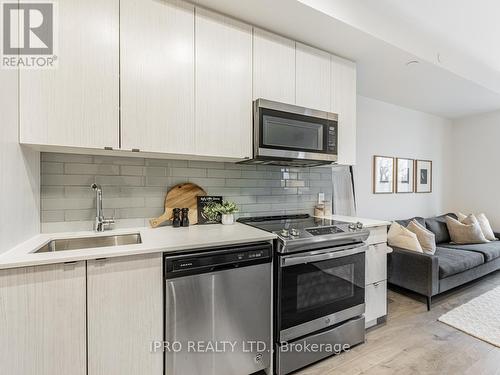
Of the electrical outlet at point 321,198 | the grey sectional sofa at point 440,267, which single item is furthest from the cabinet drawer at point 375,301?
the electrical outlet at point 321,198

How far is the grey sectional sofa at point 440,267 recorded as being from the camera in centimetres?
270

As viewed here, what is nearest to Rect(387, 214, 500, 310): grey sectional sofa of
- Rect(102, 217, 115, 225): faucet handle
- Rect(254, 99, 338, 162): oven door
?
Rect(254, 99, 338, 162): oven door

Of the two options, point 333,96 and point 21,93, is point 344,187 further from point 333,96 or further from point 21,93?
point 21,93

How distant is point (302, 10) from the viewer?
1.82 m

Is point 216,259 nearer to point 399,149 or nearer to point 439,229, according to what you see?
point 399,149

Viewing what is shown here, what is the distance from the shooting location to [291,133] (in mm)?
2119

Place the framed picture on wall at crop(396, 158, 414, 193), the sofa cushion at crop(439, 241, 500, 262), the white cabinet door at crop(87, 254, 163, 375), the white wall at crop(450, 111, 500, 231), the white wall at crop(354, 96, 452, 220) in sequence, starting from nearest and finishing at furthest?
the white cabinet door at crop(87, 254, 163, 375), the sofa cushion at crop(439, 241, 500, 262), the white wall at crop(354, 96, 452, 220), the framed picture on wall at crop(396, 158, 414, 193), the white wall at crop(450, 111, 500, 231)

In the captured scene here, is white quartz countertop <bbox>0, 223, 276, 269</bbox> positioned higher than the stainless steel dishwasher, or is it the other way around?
white quartz countertop <bbox>0, 223, 276, 269</bbox>

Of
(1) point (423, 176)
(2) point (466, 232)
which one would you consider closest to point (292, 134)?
(2) point (466, 232)

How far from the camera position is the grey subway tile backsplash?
176cm

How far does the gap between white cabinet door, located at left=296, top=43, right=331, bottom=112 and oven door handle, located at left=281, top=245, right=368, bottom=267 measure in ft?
4.16

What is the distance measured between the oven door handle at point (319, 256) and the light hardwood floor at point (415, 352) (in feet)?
2.56

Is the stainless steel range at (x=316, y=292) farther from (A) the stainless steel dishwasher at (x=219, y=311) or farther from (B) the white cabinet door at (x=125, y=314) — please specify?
(B) the white cabinet door at (x=125, y=314)

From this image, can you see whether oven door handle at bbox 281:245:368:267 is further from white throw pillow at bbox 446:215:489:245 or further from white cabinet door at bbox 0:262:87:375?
white throw pillow at bbox 446:215:489:245
